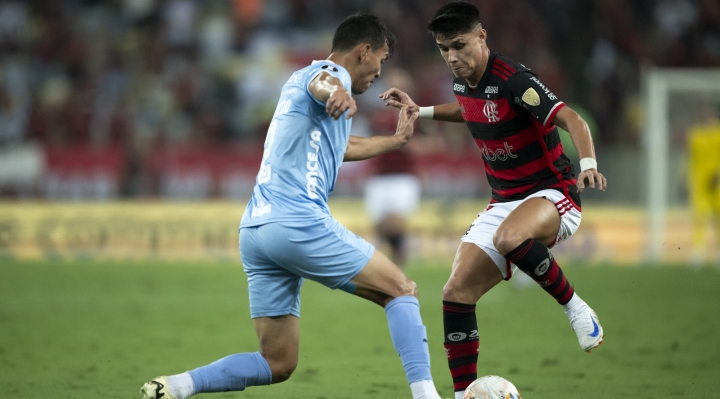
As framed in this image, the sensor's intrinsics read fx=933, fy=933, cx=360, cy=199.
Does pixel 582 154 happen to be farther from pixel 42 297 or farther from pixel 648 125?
pixel 648 125

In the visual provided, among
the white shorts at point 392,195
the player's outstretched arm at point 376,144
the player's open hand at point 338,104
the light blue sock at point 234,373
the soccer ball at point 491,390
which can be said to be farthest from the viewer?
the white shorts at point 392,195

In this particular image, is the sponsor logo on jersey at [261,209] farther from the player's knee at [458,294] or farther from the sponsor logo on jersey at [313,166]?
the player's knee at [458,294]

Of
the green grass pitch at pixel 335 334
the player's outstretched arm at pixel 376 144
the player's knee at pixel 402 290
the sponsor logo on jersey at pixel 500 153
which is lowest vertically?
the green grass pitch at pixel 335 334

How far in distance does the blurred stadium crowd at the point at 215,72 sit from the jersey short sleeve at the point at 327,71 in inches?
451

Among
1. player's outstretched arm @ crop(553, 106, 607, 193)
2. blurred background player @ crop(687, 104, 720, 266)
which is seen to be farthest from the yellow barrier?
player's outstretched arm @ crop(553, 106, 607, 193)

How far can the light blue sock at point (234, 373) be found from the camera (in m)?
4.77

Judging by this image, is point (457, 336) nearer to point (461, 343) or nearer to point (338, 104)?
point (461, 343)

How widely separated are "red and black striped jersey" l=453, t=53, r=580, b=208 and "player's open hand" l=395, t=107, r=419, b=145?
1.18 feet

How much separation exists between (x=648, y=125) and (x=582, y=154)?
11.1 m

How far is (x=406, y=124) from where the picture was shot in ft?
17.3

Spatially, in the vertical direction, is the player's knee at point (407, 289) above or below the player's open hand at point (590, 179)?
below

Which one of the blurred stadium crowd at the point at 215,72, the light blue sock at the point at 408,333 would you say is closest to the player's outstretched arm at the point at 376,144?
the light blue sock at the point at 408,333

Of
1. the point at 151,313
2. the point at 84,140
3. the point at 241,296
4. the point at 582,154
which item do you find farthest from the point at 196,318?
the point at 84,140

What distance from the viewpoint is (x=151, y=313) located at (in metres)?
9.91
